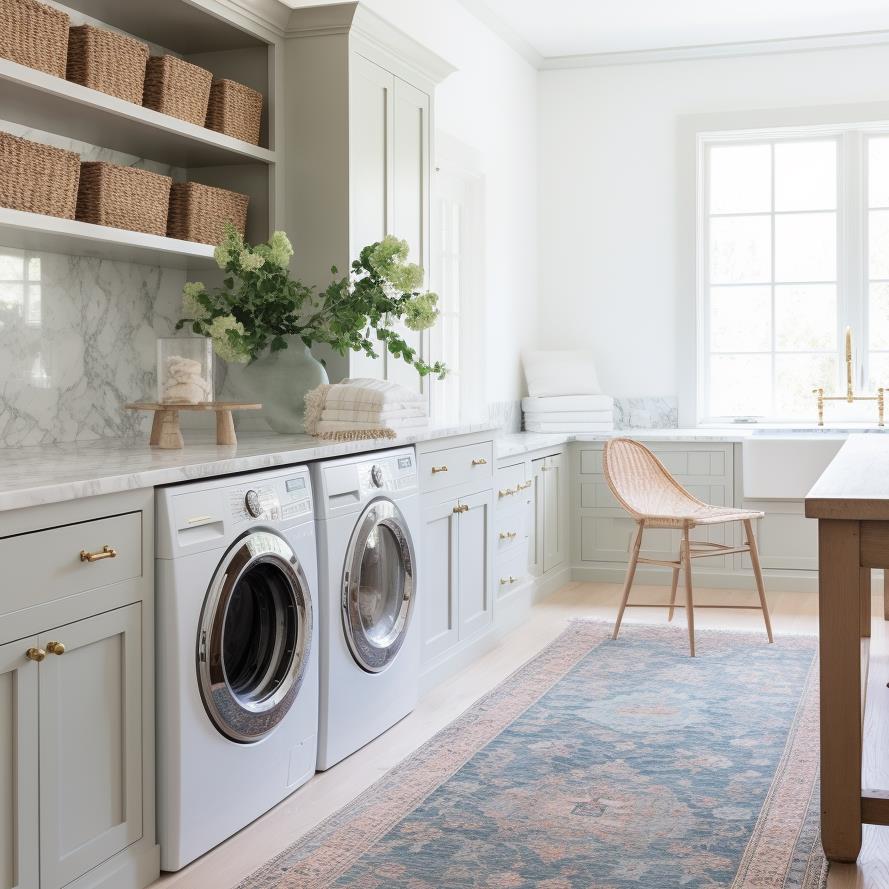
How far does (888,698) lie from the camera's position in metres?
3.55

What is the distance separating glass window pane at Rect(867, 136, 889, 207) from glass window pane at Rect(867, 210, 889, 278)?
6 centimetres

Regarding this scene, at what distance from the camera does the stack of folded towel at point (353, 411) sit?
3283 mm

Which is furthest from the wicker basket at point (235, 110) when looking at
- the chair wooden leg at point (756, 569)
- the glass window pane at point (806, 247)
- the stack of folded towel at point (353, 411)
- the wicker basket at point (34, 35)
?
the glass window pane at point (806, 247)

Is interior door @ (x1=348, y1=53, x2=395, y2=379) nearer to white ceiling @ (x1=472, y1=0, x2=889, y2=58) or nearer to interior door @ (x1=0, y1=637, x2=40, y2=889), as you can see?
white ceiling @ (x1=472, y1=0, x2=889, y2=58)

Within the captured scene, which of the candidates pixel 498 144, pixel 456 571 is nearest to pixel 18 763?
pixel 456 571

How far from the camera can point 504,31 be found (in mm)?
5734

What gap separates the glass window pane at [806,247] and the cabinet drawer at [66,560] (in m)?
4.71

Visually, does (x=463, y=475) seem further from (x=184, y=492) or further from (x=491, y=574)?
(x=184, y=492)

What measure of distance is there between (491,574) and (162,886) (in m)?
2.13

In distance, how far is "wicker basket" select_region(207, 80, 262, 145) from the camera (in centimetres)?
343

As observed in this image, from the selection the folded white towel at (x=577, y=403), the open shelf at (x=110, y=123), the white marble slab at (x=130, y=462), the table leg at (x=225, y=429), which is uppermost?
the open shelf at (x=110, y=123)

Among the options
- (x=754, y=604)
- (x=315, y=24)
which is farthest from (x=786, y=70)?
(x=315, y=24)

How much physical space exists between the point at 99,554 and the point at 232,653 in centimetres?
57

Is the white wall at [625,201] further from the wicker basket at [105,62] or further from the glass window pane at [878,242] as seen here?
the wicker basket at [105,62]
